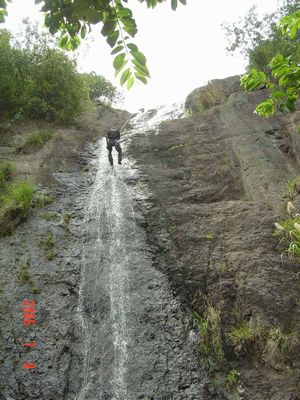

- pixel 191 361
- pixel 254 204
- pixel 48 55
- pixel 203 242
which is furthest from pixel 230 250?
pixel 48 55

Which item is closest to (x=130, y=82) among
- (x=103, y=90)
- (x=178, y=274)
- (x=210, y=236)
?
(x=178, y=274)

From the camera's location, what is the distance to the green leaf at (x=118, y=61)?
2.35 metres

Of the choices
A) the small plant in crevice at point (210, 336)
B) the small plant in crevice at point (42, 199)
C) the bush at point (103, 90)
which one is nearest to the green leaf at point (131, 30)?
the small plant in crevice at point (210, 336)

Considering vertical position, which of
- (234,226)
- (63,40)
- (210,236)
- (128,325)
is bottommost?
(128,325)

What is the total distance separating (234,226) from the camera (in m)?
8.57

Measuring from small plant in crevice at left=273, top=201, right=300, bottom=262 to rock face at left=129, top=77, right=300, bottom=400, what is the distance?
190 mm

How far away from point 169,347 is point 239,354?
1212 mm

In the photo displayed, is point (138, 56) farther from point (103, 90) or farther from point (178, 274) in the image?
point (103, 90)

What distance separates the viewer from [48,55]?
17016mm

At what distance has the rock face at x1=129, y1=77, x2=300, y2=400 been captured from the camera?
19.2 ft

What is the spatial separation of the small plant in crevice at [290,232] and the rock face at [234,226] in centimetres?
19

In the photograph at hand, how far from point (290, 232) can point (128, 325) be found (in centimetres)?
353

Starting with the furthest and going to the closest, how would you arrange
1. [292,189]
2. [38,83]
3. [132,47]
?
[38,83] → [292,189] → [132,47]

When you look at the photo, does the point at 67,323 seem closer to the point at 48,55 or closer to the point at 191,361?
the point at 191,361
